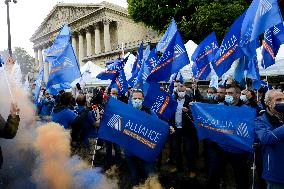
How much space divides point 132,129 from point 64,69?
4.15m

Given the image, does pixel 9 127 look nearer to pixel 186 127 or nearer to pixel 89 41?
pixel 186 127

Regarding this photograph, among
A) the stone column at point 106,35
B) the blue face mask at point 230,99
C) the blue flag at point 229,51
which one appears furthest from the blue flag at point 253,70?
the stone column at point 106,35

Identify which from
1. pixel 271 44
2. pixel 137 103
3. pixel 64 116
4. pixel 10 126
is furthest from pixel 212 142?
pixel 10 126

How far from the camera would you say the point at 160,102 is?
6398mm

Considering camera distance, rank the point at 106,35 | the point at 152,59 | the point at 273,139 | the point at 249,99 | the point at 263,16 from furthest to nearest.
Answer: the point at 106,35
the point at 152,59
the point at 249,99
the point at 263,16
the point at 273,139

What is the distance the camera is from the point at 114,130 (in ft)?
16.8

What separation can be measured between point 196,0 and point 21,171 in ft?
75.3

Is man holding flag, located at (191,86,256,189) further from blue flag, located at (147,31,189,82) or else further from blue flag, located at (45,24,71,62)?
blue flag, located at (45,24,71,62)

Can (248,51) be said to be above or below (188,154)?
above

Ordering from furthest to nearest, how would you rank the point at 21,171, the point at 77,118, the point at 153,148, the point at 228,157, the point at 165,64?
the point at 165,64 → the point at 77,118 → the point at 228,157 → the point at 153,148 → the point at 21,171

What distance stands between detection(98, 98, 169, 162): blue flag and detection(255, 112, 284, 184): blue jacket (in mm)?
1574

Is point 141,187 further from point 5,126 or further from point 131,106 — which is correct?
point 5,126

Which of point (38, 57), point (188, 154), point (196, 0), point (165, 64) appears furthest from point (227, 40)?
point (38, 57)

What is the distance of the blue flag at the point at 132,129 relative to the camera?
5.03 meters
